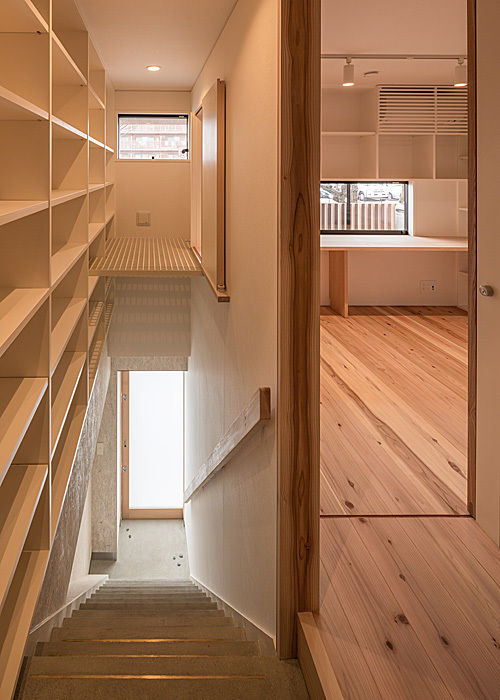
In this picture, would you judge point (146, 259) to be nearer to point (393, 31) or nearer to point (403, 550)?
point (393, 31)

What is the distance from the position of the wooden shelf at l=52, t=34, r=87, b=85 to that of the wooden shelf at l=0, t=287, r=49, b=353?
3.05 ft

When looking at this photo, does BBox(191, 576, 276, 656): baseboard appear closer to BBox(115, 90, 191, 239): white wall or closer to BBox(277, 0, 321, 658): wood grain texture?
BBox(277, 0, 321, 658): wood grain texture

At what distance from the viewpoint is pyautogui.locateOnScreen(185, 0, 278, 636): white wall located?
2426 millimetres

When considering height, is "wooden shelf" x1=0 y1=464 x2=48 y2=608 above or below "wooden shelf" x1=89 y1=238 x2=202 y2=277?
below

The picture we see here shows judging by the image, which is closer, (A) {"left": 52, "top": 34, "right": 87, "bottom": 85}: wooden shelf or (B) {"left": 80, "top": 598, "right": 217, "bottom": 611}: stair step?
(A) {"left": 52, "top": 34, "right": 87, "bottom": 85}: wooden shelf

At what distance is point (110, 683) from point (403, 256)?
6426 millimetres

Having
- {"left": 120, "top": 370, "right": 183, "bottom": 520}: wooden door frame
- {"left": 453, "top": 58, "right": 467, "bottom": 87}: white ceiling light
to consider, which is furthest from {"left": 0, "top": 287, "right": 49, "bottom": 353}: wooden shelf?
{"left": 120, "top": 370, "right": 183, "bottom": 520}: wooden door frame

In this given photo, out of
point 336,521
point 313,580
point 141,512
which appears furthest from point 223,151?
point 141,512

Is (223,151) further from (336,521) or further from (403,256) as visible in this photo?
(403,256)

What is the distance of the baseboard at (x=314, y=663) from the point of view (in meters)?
1.88

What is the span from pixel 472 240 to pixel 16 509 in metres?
1.85

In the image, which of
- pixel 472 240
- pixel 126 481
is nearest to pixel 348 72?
pixel 472 240

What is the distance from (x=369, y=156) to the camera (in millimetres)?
7598

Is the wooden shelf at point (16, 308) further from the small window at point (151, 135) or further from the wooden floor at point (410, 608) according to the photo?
the small window at point (151, 135)
